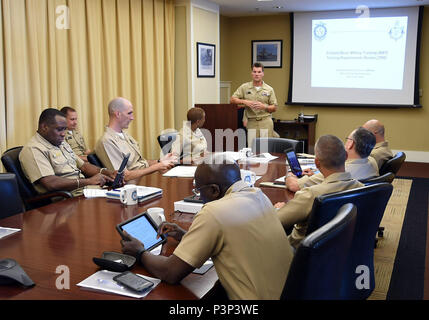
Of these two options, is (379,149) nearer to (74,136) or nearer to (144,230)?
(144,230)

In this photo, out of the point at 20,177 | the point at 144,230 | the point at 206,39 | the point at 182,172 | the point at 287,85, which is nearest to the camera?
the point at 144,230

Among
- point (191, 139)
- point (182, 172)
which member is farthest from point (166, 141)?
point (182, 172)

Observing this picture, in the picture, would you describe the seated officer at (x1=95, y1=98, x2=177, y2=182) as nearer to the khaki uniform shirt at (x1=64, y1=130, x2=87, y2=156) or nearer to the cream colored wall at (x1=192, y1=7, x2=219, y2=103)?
the khaki uniform shirt at (x1=64, y1=130, x2=87, y2=156)

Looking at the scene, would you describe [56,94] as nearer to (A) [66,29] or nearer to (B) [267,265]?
(A) [66,29]

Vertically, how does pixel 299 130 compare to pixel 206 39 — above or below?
below

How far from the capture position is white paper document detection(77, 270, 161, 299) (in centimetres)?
143

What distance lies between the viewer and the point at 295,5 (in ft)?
23.6

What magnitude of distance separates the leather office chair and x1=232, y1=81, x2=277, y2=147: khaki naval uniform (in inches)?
177

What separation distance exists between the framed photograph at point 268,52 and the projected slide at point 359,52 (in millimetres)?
662

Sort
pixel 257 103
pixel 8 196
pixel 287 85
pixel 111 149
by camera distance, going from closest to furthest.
Result: pixel 8 196 → pixel 111 149 → pixel 257 103 → pixel 287 85

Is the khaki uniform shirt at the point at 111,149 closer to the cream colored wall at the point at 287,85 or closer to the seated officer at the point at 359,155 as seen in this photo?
the seated officer at the point at 359,155

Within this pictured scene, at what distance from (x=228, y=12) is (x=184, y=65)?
6.19 ft

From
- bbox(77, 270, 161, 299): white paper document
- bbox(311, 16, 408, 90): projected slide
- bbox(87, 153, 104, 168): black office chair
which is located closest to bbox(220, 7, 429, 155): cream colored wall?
bbox(311, 16, 408, 90): projected slide

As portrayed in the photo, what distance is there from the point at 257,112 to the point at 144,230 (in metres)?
4.96
